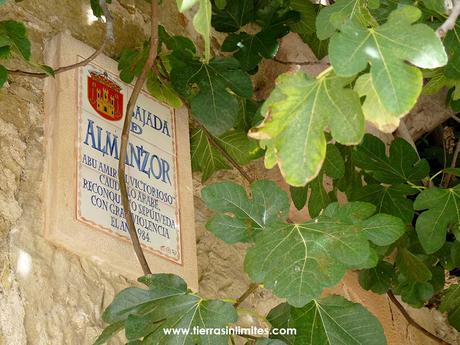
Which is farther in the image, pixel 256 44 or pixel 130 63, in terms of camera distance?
pixel 256 44

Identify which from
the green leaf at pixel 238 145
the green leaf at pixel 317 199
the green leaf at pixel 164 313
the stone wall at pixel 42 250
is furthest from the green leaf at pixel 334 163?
the green leaf at pixel 164 313

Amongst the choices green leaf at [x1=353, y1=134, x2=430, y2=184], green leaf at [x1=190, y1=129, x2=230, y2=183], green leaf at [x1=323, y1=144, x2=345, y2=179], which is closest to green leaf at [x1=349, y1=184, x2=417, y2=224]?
green leaf at [x1=353, y1=134, x2=430, y2=184]

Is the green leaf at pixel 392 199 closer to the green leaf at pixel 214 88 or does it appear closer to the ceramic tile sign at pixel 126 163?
the green leaf at pixel 214 88

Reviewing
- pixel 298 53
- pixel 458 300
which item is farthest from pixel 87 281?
pixel 298 53

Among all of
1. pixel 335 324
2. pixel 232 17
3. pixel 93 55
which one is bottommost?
pixel 335 324

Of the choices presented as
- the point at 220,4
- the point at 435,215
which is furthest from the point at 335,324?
the point at 220,4

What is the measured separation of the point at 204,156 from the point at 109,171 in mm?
430

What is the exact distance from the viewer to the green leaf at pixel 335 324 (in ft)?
5.26

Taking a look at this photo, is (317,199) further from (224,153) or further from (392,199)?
(224,153)

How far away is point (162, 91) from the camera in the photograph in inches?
89.4

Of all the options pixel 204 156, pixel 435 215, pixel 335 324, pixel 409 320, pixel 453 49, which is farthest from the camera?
pixel 409 320

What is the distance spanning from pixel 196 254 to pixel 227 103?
14.9 inches

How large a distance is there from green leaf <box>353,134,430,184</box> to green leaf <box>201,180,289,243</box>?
46cm

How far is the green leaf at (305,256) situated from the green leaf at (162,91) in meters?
0.78
